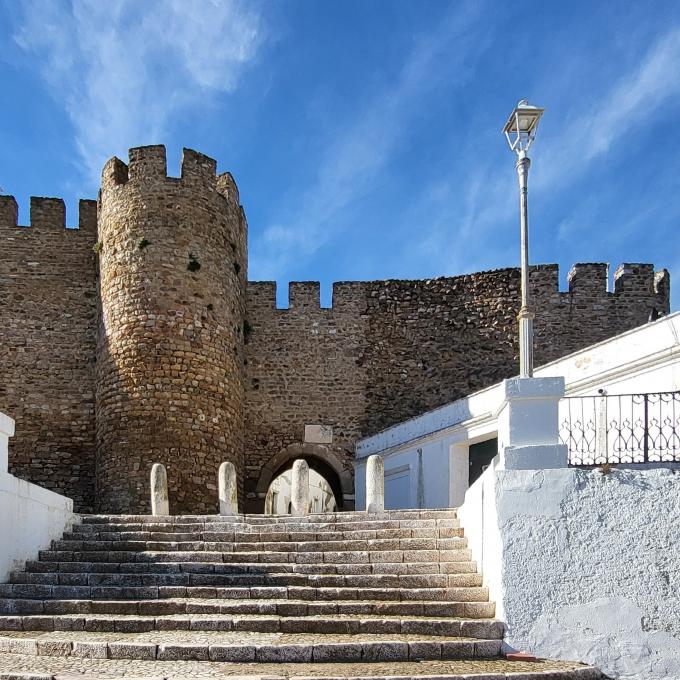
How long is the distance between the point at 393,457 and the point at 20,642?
379 inches

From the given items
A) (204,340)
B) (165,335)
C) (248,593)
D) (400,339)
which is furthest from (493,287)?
(248,593)

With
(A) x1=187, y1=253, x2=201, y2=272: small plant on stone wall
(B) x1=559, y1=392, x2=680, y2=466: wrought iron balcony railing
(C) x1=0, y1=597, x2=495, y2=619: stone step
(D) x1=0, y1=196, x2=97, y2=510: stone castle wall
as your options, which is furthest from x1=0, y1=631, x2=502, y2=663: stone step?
(D) x1=0, y1=196, x2=97, y2=510: stone castle wall

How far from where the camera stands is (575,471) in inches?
275

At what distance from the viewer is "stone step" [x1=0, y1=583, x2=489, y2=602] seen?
7.36 metres

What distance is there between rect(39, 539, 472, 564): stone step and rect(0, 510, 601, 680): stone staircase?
0.4 inches

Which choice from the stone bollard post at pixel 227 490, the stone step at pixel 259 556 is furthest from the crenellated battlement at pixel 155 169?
the stone step at pixel 259 556

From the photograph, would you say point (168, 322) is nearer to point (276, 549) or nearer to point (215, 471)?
point (215, 471)

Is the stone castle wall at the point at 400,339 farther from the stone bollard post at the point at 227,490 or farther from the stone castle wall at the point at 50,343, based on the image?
the stone bollard post at the point at 227,490

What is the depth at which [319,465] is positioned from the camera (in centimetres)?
1734

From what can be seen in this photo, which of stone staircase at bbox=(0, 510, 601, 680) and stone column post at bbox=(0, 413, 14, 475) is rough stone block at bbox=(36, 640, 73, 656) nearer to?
stone staircase at bbox=(0, 510, 601, 680)

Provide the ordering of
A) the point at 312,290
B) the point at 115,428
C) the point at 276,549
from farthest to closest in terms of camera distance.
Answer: the point at 312,290
the point at 115,428
the point at 276,549

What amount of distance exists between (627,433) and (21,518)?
20.6ft

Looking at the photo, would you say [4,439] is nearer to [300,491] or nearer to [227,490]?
[227,490]

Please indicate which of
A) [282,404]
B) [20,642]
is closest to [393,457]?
[282,404]
